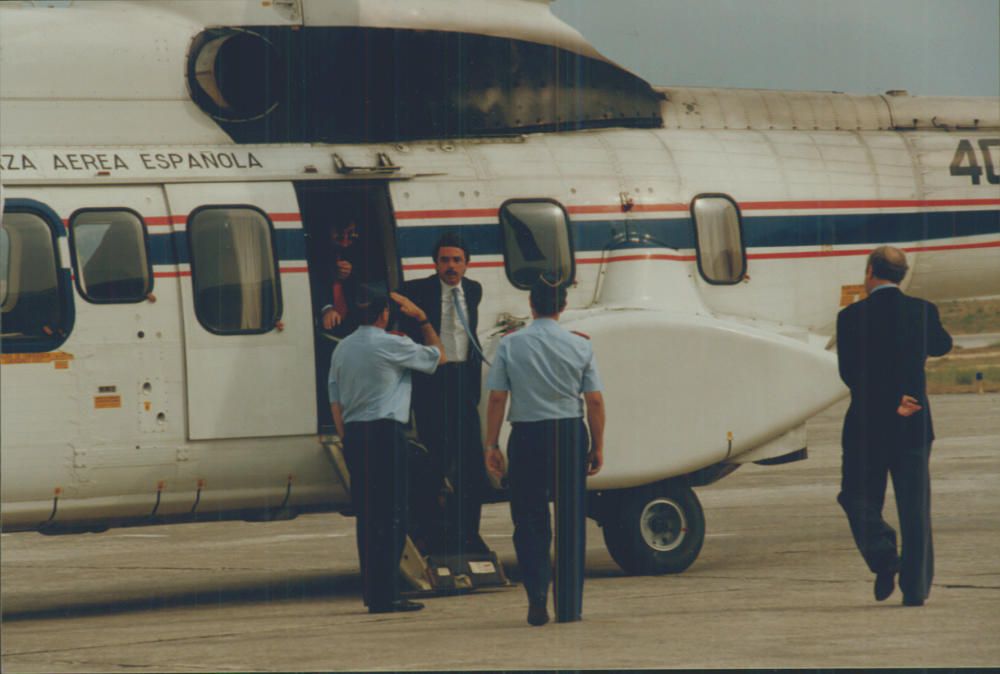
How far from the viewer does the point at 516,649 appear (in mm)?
8289

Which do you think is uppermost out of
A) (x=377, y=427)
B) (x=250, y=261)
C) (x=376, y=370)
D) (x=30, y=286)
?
(x=250, y=261)

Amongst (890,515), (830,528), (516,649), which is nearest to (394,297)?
(516,649)

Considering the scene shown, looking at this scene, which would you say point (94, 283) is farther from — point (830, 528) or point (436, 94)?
point (830, 528)

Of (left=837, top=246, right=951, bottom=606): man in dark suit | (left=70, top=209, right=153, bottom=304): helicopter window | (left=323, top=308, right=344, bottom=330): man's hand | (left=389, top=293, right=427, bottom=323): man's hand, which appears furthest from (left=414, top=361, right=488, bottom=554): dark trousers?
(left=837, top=246, right=951, bottom=606): man in dark suit

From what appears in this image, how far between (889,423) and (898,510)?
0.51m

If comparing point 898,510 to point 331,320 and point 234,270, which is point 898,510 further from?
point 234,270

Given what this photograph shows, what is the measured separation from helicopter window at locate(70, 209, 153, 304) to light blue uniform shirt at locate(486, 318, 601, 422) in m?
2.97

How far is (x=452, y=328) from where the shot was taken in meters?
11.2

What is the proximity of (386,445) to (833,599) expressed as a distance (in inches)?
116

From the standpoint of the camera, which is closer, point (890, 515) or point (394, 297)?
point (394, 297)

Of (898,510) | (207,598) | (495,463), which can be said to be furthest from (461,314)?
(898,510)

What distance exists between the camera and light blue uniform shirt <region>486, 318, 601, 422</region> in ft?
30.4

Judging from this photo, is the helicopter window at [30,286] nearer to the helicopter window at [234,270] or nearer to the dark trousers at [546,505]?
the helicopter window at [234,270]

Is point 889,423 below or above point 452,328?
below
